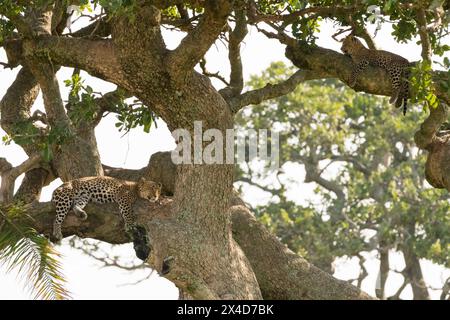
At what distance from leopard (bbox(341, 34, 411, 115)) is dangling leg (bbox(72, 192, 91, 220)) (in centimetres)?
279

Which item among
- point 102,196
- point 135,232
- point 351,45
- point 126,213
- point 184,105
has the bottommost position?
point 135,232

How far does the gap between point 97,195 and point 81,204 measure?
302 millimetres

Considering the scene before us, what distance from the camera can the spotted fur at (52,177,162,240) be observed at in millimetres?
9617

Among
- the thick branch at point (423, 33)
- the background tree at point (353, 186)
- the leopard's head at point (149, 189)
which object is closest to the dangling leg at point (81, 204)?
the leopard's head at point (149, 189)

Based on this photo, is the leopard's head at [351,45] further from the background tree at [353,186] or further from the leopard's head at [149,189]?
the background tree at [353,186]

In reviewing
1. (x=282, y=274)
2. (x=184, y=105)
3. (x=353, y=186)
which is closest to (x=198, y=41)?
(x=184, y=105)

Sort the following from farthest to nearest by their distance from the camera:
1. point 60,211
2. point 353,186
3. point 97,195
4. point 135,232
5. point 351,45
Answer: point 353,186 → point 351,45 → point 97,195 → point 60,211 → point 135,232

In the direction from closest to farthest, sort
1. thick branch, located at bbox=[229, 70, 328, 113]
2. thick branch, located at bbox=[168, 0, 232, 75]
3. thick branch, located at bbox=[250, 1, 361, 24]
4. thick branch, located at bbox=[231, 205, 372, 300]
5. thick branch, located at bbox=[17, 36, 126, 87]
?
1. thick branch, located at bbox=[168, 0, 232, 75]
2. thick branch, located at bbox=[17, 36, 126, 87]
3. thick branch, located at bbox=[250, 1, 361, 24]
4. thick branch, located at bbox=[231, 205, 372, 300]
5. thick branch, located at bbox=[229, 70, 328, 113]

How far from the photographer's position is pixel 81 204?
9688 millimetres

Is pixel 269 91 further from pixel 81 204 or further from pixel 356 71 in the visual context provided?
pixel 81 204

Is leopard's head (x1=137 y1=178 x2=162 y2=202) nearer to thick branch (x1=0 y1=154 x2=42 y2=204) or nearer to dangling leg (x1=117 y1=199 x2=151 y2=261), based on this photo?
dangling leg (x1=117 y1=199 x2=151 y2=261)

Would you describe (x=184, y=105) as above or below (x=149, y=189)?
above

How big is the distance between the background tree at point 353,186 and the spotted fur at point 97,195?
11311 millimetres

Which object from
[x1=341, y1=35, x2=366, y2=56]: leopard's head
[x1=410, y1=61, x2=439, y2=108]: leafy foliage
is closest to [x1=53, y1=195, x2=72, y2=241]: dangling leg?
[x1=341, y1=35, x2=366, y2=56]: leopard's head
